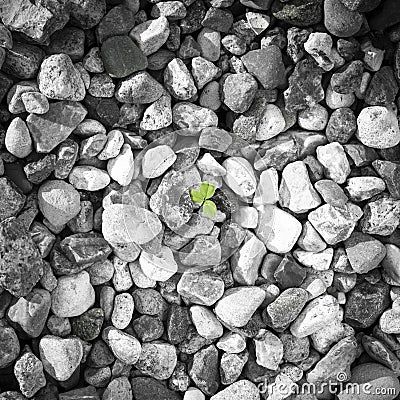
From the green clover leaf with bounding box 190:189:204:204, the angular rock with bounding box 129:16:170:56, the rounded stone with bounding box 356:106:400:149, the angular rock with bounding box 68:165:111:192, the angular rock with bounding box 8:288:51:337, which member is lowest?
the angular rock with bounding box 8:288:51:337

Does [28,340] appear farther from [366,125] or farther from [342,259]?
[366,125]

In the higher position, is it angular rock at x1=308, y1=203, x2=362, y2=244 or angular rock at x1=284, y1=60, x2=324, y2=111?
angular rock at x1=284, y1=60, x2=324, y2=111

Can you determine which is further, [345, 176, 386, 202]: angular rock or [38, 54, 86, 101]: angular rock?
[345, 176, 386, 202]: angular rock

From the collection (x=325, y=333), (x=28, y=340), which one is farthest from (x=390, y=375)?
(x=28, y=340)

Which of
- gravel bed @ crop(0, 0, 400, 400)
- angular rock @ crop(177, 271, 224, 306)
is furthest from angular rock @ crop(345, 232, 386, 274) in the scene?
angular rock @ crop(177, 271, 224, 306)

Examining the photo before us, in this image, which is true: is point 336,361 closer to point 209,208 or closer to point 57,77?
point 209,208

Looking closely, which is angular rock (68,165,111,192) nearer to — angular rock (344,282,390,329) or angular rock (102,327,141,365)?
angular rock (102,327,141,365)

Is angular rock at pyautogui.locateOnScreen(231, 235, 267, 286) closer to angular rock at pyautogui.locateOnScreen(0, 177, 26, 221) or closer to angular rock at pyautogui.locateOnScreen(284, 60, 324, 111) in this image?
angular rock at pyautogui.locateOnScreen(284, 60, 324, 111)
